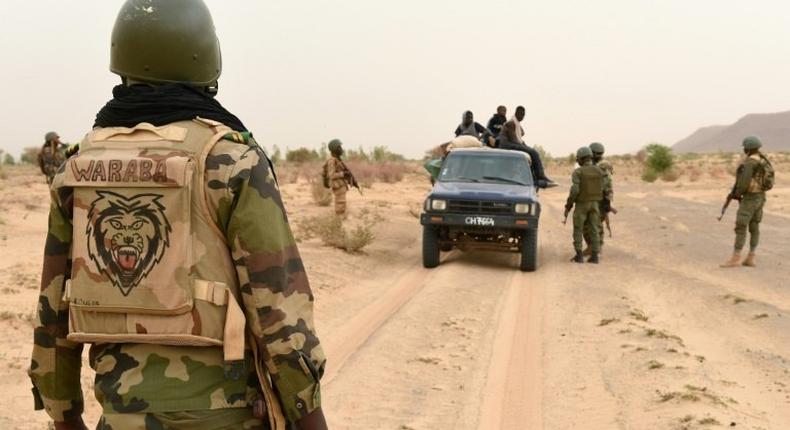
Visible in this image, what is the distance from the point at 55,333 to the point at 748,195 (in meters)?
10.7

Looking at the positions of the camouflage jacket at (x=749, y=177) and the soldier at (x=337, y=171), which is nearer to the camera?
the camouflage jacket at (x=749, y=177)

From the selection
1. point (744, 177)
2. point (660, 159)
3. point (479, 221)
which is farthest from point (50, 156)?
point (660, 159)

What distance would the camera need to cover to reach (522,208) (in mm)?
10883

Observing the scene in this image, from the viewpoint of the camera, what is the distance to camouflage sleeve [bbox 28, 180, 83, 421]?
2031mm

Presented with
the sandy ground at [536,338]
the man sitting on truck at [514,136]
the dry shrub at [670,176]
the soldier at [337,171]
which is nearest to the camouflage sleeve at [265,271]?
the sandy ground at [536,338]

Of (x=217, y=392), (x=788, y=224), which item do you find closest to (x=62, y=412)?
(x=217, y=392)

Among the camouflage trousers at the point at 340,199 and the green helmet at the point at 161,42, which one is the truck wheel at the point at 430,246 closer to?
the camouflage trousers at the point at 340,199

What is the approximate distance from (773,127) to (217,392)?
165 metres

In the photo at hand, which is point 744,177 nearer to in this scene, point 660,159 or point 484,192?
point 484,192

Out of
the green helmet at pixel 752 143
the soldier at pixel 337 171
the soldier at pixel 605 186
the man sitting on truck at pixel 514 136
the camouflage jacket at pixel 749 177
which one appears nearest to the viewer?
the green helmet at pixel 752 143

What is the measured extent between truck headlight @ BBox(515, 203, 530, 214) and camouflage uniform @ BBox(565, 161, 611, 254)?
3.41ft

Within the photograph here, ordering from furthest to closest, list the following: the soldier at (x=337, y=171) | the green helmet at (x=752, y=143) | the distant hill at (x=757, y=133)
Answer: the distant hill at (x=757, y=133)
the soldier at (x=337, y=171)
the green helmet at (x=752, y=143)

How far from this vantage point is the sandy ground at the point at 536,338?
516cm

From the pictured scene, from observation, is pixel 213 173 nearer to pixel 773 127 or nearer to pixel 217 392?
pixel 217 392
